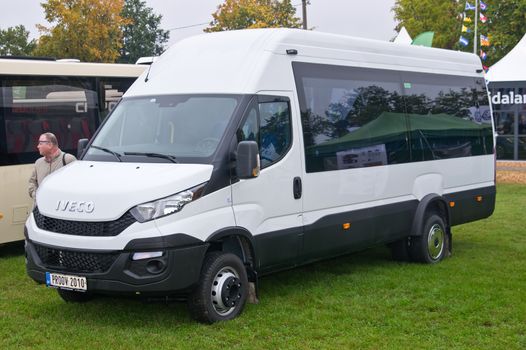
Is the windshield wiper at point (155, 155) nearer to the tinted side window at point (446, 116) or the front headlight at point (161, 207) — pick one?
the front headlight at point (161, 207)

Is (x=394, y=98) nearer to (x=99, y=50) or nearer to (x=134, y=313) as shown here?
(x=134, y=313)

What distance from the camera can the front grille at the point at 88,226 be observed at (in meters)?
6.28

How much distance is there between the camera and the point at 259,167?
277 inches

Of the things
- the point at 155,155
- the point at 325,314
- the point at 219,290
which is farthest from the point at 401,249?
the point at 155,155

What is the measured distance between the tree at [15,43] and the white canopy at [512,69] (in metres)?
42.5

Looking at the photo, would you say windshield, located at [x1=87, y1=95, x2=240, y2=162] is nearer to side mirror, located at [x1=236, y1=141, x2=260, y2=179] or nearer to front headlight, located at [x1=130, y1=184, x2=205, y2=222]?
side mirror, located at [x1=236, y1=141, x2=260, y2=179]

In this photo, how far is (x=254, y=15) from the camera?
45000 mm

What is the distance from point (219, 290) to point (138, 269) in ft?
2.77

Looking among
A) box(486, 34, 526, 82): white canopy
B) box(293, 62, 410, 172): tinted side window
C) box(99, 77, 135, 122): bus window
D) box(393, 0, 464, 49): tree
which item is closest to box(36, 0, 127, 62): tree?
box(393, 0, 464, 49): tree

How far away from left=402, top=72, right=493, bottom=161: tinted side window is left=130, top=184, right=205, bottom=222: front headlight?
392 cm

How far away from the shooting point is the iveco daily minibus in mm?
6359

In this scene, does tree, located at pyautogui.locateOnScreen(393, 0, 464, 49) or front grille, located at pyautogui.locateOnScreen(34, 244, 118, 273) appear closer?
front grille, located at pyautogui.locateOnScreen(34, 244, 118, 273)

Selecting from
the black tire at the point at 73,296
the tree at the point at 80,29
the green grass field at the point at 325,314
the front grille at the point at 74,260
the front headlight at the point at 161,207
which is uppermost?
the tree at the point at 80,29

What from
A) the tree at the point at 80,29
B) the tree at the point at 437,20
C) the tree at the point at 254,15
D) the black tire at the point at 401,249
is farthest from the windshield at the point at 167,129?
the tree at the point at 437,20
